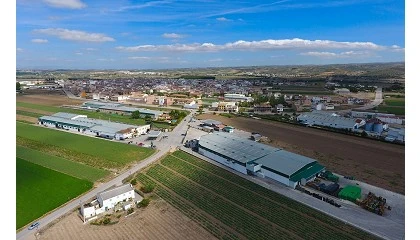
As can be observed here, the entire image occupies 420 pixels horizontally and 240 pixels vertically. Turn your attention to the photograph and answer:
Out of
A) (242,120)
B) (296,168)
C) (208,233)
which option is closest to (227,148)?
(296,168)

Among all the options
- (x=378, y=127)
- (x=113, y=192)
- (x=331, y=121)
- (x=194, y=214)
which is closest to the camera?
(x=194, y=214)

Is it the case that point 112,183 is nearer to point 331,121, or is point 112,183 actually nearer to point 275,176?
point 275,176

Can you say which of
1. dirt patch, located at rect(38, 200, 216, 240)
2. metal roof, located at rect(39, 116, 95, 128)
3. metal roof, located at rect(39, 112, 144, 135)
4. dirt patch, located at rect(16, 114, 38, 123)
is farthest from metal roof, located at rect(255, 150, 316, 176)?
dirt patch, located at rect(16, 114, 38, 123)

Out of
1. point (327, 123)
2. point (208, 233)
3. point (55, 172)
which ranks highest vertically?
point (327, 123)

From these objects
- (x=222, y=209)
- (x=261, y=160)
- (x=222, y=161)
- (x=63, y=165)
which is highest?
(x=261, y=160)

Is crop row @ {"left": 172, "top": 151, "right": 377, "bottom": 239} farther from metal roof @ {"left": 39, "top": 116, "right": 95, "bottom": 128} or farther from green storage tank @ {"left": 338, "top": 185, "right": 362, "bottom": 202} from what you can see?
metal roof @ {"left": 39, "top": 116, "right": 95, "bottom": 128}

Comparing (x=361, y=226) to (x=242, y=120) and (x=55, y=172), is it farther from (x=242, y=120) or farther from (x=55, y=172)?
(x=242, y=120)

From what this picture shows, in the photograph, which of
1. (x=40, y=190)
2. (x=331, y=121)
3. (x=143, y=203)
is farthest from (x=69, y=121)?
(x=331, y=121)
